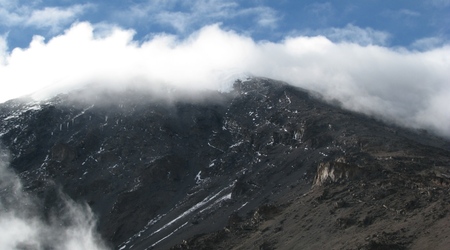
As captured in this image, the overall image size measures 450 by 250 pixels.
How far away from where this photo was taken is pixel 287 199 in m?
193

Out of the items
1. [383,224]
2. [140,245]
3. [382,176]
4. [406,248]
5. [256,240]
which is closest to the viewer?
[406,248]

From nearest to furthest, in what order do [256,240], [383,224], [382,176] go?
1. [383,224]
2. [256,240]
3. [382,176]

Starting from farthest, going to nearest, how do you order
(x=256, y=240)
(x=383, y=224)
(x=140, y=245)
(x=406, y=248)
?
(x=140, y=245) → (x=256, y=240) → (x=383, y=224) → (x=406, y=248)

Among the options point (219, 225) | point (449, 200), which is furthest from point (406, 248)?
point (219, 225)

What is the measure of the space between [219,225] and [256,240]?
3062 cm

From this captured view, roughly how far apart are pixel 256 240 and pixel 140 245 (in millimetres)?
54011

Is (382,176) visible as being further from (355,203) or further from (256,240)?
(256,240)

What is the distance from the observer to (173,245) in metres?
185

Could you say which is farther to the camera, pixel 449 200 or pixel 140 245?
pixel 140 245

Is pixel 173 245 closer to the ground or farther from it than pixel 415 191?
farther from it

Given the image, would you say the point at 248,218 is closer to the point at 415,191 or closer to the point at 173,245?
the point at 173,245

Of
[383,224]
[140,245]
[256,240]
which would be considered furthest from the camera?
[140,245]

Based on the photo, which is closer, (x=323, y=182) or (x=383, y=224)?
(x=383, y=224)

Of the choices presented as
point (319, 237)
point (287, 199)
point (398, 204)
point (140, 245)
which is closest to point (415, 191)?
point (398, 204)
